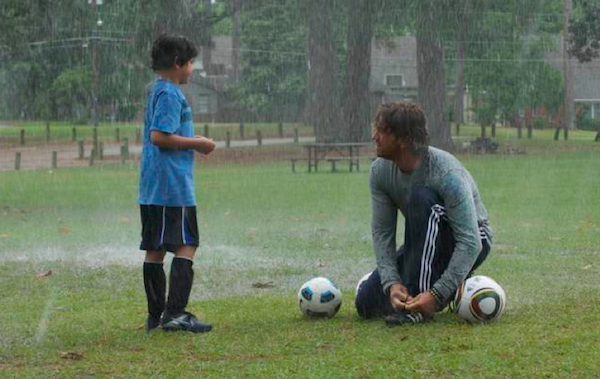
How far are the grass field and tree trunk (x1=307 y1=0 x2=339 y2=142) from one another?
23.0 meters

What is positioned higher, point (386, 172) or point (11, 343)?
point (386, 172)

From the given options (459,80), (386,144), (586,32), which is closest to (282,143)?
(586,32)

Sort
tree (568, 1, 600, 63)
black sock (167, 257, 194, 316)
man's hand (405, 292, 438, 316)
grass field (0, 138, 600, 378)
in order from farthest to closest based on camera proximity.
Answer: tree (568, 1, 600, 63)
black sock (167, 257, 194, 316)
man's hand (405, 292, 438, 316)
grass field (0, 138, 600, 378)

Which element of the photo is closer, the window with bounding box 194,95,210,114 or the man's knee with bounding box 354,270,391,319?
the man's knee with bounding box 354,270,391,319

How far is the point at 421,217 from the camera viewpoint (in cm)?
643

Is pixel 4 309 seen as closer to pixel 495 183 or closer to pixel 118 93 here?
pixel 495 183

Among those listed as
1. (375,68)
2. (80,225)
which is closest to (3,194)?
(80,225)

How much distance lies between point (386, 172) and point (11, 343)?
2.26 metres

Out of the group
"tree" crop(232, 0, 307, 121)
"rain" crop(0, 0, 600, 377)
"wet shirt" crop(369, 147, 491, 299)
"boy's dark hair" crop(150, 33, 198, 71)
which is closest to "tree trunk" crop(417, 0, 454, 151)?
"rain" crop(0, 0, 600, 377)

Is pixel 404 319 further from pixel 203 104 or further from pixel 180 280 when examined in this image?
pixel 203 104

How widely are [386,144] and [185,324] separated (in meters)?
1.48

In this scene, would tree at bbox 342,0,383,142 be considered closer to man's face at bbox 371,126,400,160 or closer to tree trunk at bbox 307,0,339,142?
tree trunk at bbox 307,0,339,142

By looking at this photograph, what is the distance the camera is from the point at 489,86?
63.9m

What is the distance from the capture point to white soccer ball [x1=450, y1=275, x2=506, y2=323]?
6.43 meters
